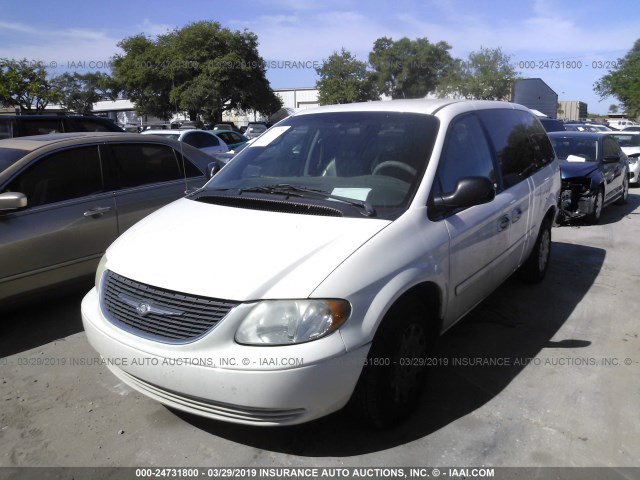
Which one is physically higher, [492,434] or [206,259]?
[206,259]

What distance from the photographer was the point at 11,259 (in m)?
4.08

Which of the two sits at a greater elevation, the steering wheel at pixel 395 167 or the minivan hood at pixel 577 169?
the steering wheel at pixel 395 167

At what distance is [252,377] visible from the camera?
7.69ft

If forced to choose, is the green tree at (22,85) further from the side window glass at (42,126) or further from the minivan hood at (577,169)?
the minivan hood at (577,169)

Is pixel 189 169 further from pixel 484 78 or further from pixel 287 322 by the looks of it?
pixel 484 78

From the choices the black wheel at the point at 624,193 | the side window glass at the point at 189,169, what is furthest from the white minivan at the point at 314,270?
the black wheel at the point at 624,193

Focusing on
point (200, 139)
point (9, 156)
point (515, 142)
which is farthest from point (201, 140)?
point (515, 142)

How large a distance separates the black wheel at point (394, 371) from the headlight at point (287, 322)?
34 centimetres

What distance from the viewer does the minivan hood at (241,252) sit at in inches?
96.3

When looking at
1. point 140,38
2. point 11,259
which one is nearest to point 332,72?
point 140,38

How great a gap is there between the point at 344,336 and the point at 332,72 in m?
52.9

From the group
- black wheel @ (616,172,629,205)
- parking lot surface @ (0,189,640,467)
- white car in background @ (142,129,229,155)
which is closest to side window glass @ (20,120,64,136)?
white car in background @ (142,129,229,155)

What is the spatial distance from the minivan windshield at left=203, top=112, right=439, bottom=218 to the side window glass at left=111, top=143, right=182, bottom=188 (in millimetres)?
1610

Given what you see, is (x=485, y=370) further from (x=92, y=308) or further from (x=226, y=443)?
(x=92, y=308)
